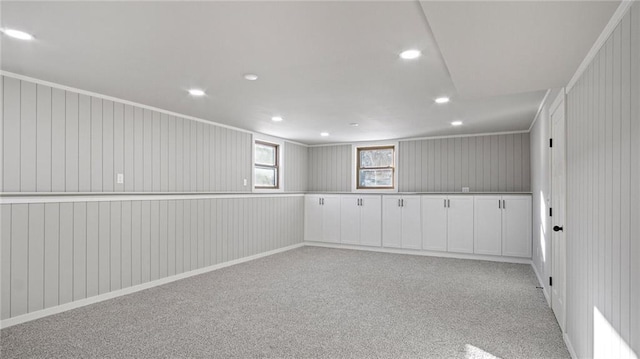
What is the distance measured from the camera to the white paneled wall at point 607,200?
4.76ft

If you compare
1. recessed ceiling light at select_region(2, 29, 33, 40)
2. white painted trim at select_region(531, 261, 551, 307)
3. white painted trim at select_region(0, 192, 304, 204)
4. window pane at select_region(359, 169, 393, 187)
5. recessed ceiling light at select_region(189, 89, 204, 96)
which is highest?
recessed ceiling light at select_region(2, 29, 33, 40)

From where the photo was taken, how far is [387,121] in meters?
5.30

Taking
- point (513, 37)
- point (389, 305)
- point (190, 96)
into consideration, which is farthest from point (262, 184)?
point (513, 37)

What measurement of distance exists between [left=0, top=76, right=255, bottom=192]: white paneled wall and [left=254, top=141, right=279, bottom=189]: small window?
1.09 meters

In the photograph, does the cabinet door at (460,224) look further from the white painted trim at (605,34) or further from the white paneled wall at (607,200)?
the white painted trim at (605,34)

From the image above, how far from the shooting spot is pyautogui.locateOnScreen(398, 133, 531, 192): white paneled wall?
617cm

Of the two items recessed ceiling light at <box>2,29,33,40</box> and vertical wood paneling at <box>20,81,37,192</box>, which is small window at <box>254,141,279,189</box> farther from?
recessed ceiling light at <box>2,29,33,40</box>

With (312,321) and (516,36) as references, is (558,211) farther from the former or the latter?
(312,321)

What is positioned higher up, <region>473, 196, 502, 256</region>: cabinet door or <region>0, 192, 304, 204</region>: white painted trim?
<region>0, 192, 304, 204</region>: white painted trim

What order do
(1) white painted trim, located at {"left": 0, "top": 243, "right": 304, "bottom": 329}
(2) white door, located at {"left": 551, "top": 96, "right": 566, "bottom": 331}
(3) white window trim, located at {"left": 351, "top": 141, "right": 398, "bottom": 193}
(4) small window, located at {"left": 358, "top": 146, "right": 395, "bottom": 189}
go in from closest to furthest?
(2) white door, located at {"left": 551, "top": 96, "right": 566, "bottom": 331} → (1) white painted trim, located at {"left": 0, "top": 243, "right": 304, "bottom": 329} → (3) white window trim, located at {"left": 351, "top": 141, "right": 398, "bottom": 193} → (4) small window, located at {"left": 358, "top": 146, "right": 395, "bottom": 189}

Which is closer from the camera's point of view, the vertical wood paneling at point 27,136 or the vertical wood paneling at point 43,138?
the vertical wood paneling at point 27,136

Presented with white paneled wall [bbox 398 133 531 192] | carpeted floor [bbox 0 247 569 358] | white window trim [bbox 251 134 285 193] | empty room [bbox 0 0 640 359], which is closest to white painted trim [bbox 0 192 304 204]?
empty room [bbox 0 0 640 359]

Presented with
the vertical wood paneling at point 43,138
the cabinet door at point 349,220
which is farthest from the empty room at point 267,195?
the cabinet door at point 349,220

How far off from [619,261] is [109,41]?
3.15 meters
